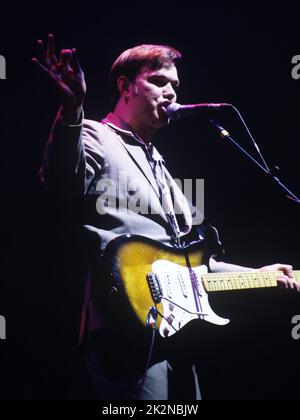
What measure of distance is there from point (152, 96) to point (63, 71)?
30.4 inches

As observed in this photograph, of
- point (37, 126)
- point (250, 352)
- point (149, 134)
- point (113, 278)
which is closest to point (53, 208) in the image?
point (37, 126)

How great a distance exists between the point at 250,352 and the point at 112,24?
2036 mm

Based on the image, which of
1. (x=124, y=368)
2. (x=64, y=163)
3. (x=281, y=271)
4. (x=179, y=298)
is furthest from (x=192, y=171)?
(x=124, y=368)

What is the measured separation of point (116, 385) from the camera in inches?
66.2

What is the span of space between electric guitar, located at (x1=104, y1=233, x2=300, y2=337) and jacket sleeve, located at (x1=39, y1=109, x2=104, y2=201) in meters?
0.25

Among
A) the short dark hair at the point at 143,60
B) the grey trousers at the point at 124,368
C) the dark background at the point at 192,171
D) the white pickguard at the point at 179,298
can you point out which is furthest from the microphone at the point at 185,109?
the grey trousers at the point at 124,368

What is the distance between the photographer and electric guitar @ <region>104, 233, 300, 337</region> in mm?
1703

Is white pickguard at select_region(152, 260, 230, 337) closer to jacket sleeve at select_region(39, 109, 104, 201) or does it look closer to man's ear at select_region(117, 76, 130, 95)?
jacket sleeve at select_region(39, 109, 104, 201)

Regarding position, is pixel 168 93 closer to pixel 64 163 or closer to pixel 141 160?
pixel 141 160

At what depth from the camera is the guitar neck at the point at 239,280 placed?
6.55 feet

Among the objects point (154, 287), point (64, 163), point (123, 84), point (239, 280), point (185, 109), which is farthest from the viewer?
point (123, 84)

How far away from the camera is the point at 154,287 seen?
1.77 meters

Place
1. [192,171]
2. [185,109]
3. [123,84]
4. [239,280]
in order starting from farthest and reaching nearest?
1. [192,171]
2. [123,84]
3. [239,280]
4. [185,109]

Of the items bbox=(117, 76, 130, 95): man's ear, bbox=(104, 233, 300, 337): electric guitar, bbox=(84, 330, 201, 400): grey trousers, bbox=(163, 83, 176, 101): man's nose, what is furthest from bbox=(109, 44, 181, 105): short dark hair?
bbox=(84, 330, 201, 400): grey trousers
